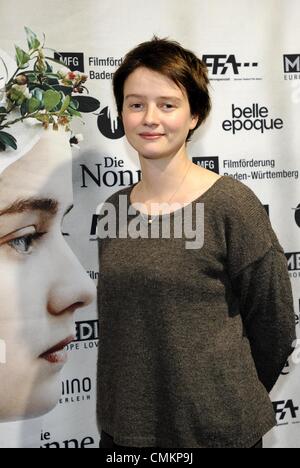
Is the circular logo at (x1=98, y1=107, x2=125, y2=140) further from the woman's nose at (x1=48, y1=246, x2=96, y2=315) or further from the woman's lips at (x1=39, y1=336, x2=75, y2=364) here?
the woman's lips at (x1=39, y1=336, x2=75, y2=364)

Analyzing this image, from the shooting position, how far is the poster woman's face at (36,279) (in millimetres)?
1724

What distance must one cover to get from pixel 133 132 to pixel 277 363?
63cm

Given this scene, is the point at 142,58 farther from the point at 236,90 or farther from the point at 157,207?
the point at 236,90

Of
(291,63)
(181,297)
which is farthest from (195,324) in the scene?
(291,63)

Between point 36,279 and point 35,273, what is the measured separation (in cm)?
2

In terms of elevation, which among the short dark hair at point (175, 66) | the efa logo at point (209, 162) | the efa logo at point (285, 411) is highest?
the short dark hair at point (175, 66)

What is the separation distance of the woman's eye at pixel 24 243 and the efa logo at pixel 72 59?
1.79 feet

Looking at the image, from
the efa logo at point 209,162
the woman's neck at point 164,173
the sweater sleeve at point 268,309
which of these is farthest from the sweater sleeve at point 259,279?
the efa logo at point 209,162

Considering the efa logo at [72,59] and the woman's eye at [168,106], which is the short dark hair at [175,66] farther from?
the efa logo at [72,59]

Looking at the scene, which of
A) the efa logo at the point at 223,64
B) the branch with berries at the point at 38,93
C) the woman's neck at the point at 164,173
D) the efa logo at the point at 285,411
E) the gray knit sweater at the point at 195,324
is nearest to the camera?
the gray knit sweater at the point at 195,324

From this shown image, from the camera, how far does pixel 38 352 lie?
1772mm

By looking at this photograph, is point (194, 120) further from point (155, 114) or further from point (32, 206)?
point (32, 206)
